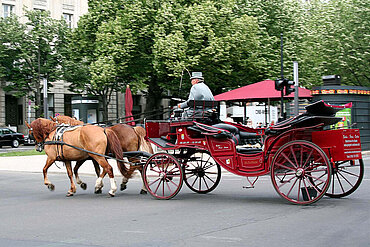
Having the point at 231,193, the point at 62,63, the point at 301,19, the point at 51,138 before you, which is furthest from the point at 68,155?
the point at 62,63

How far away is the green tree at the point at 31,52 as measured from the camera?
140 feet

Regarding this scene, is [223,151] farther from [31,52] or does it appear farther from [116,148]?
[31,52]

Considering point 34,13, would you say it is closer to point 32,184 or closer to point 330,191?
point 32,184

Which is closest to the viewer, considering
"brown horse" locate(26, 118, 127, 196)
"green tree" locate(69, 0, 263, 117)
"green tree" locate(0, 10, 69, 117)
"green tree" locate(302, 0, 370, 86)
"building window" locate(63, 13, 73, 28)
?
"brown horse" locate(26, 118, 127, 196)

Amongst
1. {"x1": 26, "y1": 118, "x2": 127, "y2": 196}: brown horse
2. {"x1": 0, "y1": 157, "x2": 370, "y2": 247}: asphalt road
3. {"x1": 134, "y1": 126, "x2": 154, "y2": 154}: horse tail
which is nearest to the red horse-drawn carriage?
{"x1": 0, "y1": 157, "x2": 370, "y2": 247}: asphalt road

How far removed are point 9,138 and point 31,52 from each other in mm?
7405

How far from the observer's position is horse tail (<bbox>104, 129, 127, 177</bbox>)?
11203mm

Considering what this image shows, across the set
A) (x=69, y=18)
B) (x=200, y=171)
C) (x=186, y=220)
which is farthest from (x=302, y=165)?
(x=69, y=18)

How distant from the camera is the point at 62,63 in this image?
146ft

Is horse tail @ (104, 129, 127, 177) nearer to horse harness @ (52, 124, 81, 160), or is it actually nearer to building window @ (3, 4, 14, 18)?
horse harness @ (52, 124, 81, 160)

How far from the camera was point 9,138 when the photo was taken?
138 feet

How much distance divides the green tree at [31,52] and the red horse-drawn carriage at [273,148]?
112 ft

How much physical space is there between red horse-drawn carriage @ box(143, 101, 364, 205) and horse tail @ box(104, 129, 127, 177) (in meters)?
0.83

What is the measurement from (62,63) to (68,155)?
3436cm
